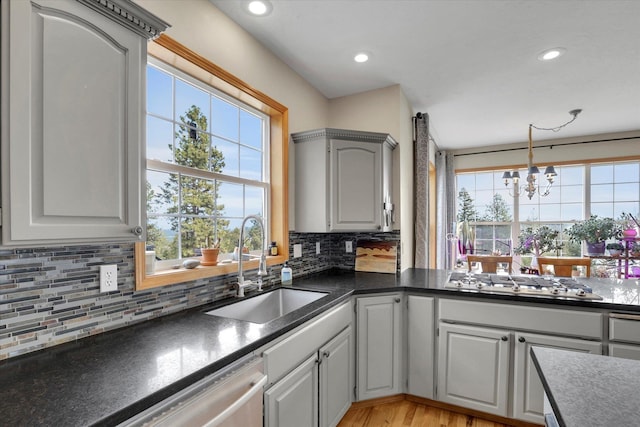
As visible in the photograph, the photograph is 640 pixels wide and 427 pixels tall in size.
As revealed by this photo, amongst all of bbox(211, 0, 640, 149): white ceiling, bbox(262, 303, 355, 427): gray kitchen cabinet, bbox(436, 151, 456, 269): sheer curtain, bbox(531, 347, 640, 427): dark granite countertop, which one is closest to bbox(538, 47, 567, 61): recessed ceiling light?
bbox(211, 0, 640, 149): white ceiling

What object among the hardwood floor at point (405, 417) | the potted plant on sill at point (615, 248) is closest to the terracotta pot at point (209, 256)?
the hardwood floor at point (405, 417)

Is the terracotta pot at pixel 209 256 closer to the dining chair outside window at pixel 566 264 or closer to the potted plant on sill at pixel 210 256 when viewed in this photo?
the potted plant on sill at pixel 210 256

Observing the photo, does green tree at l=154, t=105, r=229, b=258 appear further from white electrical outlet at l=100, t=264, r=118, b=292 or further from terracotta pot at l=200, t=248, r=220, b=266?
white electrical outlet at l=100, t=264, r=118, b=292

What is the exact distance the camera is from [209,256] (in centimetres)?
182

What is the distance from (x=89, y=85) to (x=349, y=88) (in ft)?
7.76

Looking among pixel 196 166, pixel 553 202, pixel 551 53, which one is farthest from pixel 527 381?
pixel 553 202

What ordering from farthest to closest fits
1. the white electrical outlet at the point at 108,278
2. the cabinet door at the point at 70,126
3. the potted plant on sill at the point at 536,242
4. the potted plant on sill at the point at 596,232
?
the potted plant on sill at the point at 536,242, the potted plant on sill at the point at 596,232, the white electrical outlet at the point at 108,278, the cabinet door at the point at 70,126

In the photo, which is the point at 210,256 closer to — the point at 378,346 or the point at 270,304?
the point at 270,304

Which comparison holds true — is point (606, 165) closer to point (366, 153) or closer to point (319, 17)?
point (366, 153)

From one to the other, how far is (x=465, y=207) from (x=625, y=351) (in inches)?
158

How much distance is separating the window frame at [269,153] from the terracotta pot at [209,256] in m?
0.07

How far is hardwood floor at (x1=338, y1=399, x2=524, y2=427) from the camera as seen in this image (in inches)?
82.4

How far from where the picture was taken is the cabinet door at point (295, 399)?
1.34m

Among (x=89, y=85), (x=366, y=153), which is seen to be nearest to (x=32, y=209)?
(x=89, y=85)
